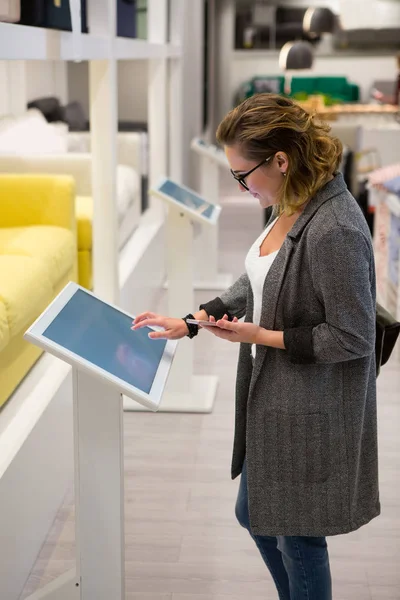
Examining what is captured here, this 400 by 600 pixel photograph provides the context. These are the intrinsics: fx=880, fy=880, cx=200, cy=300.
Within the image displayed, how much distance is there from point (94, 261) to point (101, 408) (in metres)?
2.27

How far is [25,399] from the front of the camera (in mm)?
3094

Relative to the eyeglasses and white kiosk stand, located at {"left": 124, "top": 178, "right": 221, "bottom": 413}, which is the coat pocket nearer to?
the eyeglasses

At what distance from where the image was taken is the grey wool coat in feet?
5.62

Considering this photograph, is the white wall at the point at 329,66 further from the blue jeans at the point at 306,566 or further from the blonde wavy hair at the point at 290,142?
the blue jeans at the point at 306,566

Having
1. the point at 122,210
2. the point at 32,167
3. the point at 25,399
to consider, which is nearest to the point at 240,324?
the point at 25,399

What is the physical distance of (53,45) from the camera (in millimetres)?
2986

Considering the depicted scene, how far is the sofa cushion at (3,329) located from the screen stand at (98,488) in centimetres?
85

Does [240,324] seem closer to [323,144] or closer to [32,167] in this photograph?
[323,144]

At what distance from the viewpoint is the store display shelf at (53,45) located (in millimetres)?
2518

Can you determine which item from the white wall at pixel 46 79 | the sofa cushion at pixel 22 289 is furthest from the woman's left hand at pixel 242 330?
the white wall at pixel 46 79

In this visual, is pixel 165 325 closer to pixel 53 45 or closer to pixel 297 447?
pixel 297 447

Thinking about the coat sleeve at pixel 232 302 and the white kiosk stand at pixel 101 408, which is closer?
the white kiosk stand at pixel 101 408

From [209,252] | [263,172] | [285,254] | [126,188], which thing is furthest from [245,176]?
[209,252]

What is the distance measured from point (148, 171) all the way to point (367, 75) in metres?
10.7
